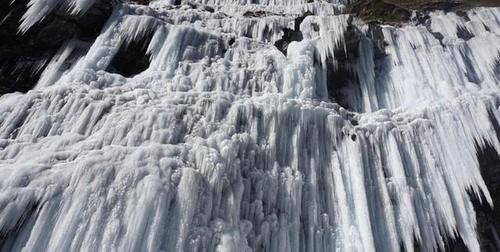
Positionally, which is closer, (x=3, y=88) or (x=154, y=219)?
(x=154, y=219)

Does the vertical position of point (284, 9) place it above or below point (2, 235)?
above

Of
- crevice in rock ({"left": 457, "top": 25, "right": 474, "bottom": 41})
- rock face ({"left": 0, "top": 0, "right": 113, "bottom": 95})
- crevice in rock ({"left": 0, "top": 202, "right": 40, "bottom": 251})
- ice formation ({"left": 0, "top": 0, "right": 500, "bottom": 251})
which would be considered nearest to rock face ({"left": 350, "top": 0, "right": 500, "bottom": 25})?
crevice in rock ({"left": 457, "top": 25, "right": 474, "bottom": 41})

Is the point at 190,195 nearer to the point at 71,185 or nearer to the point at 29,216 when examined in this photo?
the point at 71,185

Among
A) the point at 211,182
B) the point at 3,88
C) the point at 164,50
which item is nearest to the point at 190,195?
the point at 211,182

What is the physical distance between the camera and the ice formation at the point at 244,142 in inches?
304

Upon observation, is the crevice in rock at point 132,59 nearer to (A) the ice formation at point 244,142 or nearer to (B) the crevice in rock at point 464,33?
(A) the ice formation at point 244,142

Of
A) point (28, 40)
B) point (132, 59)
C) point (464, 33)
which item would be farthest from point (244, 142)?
point (464, 33)

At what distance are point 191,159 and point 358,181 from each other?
4119mm

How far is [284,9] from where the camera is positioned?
64.1ft

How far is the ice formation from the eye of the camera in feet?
25.3

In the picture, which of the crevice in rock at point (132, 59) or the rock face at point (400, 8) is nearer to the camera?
the crevice in rock at point (132, 59)

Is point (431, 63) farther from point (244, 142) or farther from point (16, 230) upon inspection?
point (16, 230)

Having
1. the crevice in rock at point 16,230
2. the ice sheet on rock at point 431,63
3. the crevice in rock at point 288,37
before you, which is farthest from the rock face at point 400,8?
the crevice in rock at point 16,230

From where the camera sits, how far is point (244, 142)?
32.6 ft
